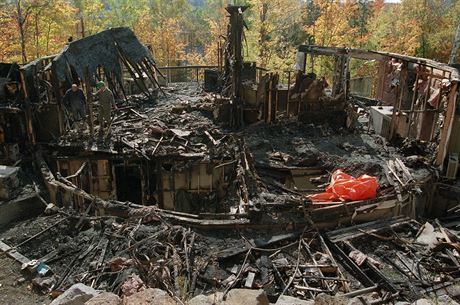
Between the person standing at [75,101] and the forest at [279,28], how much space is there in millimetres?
9178

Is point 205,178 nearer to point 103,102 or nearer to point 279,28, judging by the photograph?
point 103,102

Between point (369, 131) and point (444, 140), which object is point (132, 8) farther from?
point (444, 140)

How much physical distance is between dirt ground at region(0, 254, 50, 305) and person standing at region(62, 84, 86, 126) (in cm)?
674

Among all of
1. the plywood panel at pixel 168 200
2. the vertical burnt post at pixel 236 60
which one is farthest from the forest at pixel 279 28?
the plywood panel at pixel 168 200

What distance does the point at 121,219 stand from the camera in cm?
830

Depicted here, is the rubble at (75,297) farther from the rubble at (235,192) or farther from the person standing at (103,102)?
the person standing at (103,102)

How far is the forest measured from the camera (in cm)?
2400

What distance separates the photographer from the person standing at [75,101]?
491 inches

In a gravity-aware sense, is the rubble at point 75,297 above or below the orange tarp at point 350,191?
above

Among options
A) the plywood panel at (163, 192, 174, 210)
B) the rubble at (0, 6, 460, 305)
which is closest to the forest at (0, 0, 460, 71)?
the rubble at (0, 6, 460, 305)

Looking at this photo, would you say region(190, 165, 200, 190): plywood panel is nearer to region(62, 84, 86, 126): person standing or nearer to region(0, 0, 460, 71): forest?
region(62, 84, 86, 126): person standing

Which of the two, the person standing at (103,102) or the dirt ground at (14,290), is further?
the person standing at (103,102)

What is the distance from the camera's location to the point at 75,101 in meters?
12.5

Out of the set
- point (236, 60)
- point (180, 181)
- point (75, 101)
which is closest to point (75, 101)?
point (75, 101)
